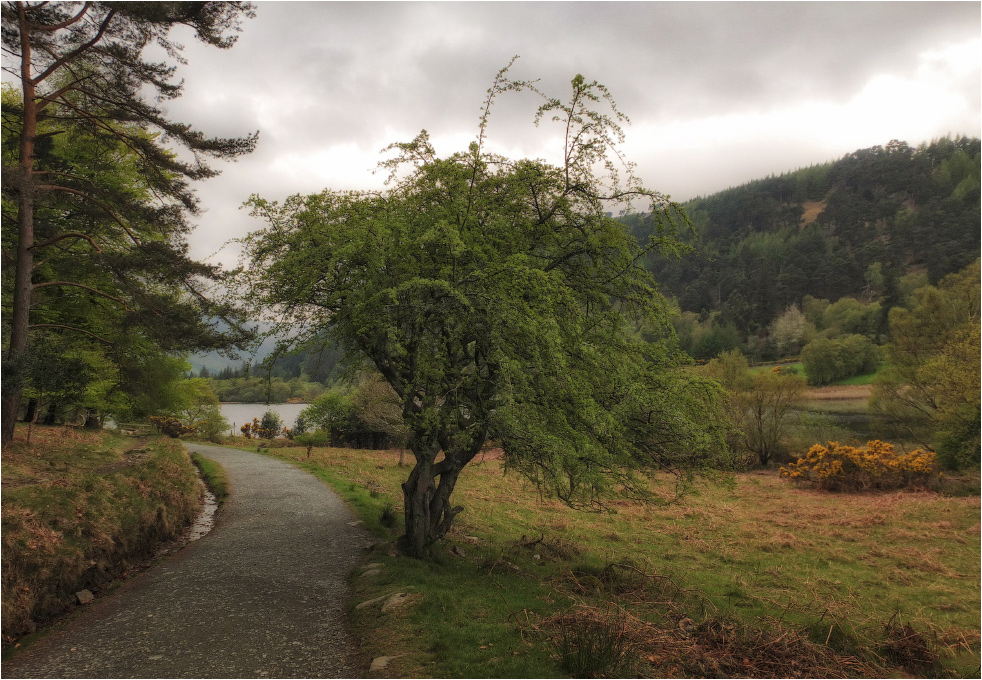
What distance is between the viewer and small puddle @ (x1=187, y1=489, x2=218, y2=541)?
44.6 feet

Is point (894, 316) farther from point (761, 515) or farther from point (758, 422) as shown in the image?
point (761, 515)

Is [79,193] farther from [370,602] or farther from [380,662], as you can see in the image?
[380,662]

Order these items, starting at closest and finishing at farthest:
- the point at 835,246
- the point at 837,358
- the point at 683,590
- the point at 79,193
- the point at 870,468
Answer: the point at 683,590, the point at 79,193, the point at 870,468, the point at 837,358, the point at 835,246

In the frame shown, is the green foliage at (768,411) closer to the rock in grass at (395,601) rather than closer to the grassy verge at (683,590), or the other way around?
the grassy verge at (683,590)

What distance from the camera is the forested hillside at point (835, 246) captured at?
98938mm

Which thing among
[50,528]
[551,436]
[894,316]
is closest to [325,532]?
[50,528]

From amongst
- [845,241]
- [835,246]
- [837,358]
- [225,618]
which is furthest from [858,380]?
[845,241]

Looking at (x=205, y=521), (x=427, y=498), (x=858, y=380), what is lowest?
(x=205, y=521)

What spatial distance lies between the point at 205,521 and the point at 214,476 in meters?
8.03

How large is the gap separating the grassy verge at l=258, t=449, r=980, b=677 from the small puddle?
448cm

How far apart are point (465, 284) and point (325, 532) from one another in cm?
876

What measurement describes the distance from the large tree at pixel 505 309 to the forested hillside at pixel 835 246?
73129 mm

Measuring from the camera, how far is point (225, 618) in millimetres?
7980

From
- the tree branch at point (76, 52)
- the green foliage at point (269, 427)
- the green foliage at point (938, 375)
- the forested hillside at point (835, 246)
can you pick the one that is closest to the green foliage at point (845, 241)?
the forested hillside at point (835, 246)
